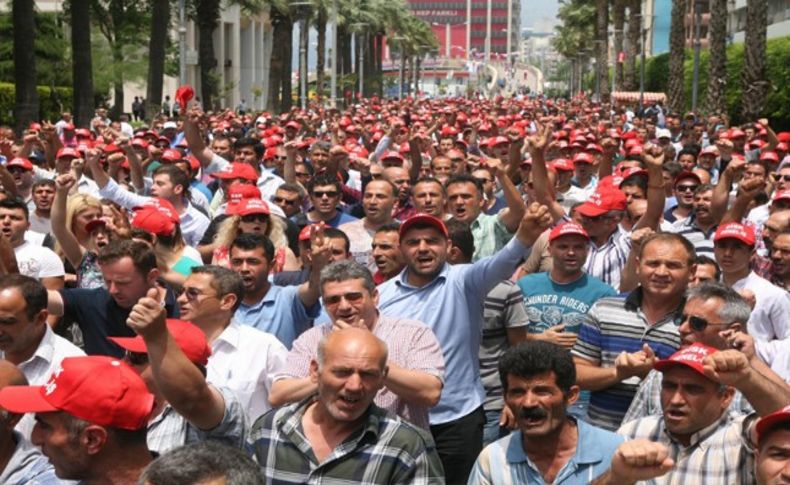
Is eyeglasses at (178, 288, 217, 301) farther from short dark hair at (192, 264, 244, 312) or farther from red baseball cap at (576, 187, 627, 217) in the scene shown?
red baseball cap at (576, 187, 627, 217)

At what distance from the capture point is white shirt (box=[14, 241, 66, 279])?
27.1 feet

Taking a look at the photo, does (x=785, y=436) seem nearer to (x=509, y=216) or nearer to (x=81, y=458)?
(x=81, y=458)

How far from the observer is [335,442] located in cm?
477

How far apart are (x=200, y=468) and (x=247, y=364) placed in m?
2.67

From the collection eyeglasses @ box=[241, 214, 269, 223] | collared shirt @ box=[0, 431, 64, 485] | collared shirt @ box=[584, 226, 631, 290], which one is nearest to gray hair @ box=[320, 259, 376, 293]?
collared shirt @ box=[0, 431, 64, 485]

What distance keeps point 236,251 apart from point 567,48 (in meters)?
107

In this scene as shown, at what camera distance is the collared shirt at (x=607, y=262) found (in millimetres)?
8711

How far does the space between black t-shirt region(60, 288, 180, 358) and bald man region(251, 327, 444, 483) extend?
2.34 m

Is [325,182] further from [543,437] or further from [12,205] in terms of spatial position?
[543,437]

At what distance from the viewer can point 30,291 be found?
6.08m

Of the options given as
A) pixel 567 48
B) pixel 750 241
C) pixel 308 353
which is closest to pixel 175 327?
pixel 308 353

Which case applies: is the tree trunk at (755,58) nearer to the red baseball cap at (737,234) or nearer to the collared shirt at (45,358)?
the red baseball cap at (737,234)

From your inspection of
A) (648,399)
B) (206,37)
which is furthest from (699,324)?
(206,37)

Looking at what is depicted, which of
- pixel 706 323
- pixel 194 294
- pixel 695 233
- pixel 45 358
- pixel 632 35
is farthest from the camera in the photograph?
pixel 632 35
